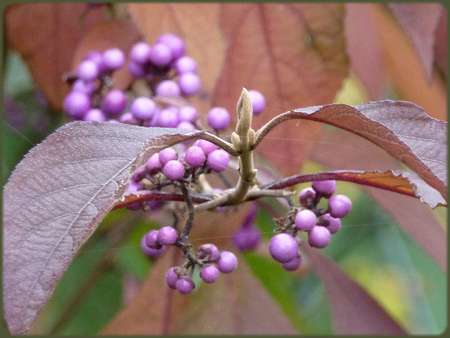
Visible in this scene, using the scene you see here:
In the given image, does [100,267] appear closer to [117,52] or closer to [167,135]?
[117,52]

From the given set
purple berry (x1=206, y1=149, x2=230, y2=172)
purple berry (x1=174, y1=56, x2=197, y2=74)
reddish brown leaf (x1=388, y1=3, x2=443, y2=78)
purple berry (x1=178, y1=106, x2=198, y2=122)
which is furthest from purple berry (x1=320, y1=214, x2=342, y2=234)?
reddish brown leaf (x1=388, y1=3, x2=443, y2=78)

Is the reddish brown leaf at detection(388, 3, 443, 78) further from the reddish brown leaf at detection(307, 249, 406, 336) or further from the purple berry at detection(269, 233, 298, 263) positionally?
the purple berry at detection(269, 233, 298, 263)

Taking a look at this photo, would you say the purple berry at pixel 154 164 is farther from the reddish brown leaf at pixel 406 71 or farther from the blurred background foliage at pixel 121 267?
the reddish brown leaf at pixel 406 71

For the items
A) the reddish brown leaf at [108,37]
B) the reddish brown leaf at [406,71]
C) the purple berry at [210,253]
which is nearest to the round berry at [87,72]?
the reddish brown leaf at [108,37]

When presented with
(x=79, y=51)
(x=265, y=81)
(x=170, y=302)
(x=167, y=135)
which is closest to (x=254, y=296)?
(x=170, y=302)

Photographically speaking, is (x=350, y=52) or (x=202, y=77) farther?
(x=350, y=52)

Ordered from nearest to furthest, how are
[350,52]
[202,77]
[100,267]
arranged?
[202,77] → [350,52] → [100,267]

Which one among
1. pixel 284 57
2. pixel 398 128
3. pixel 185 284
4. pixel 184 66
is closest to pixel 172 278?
pixel 185 284
